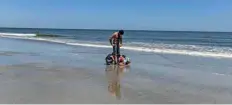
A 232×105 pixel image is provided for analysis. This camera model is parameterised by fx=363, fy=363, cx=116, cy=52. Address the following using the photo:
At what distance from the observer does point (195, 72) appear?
512 inches

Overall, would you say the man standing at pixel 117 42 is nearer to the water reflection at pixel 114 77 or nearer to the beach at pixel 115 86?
the water reflection at pixel 114 77

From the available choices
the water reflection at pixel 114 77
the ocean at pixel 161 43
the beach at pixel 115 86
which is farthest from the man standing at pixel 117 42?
the ocean at pixel 161 43

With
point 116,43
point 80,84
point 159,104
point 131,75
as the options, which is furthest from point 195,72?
point 159,104

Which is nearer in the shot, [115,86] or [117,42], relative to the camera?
[115,86]

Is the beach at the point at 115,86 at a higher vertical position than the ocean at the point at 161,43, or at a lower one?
lower

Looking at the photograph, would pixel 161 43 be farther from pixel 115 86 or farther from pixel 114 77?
pixel 115 86

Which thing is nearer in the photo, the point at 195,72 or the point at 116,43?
the point at 195,72

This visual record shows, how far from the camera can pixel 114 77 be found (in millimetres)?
11531

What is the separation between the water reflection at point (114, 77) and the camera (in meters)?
8.89

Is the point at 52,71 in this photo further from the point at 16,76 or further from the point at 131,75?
the point at 131,75

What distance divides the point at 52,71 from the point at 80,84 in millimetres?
3171

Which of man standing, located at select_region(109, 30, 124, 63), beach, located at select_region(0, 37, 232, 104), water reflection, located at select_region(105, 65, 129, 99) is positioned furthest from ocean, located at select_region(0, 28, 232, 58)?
beach, located at select_region(0, 37, 232, 104)

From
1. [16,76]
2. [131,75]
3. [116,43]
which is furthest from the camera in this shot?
[116,43]

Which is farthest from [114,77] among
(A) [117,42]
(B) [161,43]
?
(B) [161,43]
